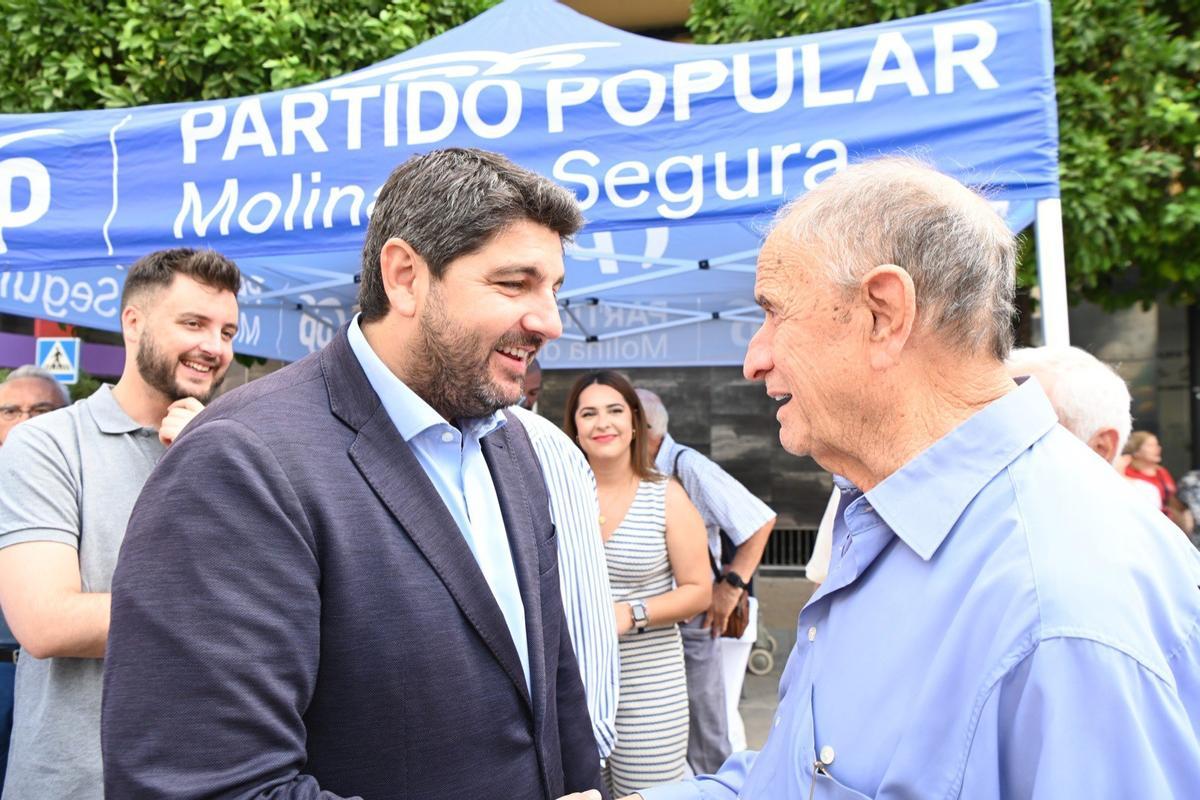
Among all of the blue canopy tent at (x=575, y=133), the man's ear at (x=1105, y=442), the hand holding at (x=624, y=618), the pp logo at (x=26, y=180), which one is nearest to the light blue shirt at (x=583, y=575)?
the hand holding at (x=624, y=618)

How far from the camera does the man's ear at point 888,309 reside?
3.55ft

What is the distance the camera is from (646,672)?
3.32 metres

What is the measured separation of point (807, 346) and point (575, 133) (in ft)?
6.91

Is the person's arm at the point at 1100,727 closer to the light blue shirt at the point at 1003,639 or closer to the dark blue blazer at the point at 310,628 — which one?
the light blue shirt at the point at 1003,639

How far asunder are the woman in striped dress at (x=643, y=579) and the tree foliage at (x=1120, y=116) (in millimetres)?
3081

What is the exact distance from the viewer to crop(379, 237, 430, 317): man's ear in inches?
60.7

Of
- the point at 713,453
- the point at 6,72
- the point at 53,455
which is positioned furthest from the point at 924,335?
the point at 713,453

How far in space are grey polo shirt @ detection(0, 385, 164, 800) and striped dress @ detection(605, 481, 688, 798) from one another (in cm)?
162

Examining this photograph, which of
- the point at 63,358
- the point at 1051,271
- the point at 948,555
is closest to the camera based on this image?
the point at 948,555

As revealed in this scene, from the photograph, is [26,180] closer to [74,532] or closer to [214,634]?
[74,532]

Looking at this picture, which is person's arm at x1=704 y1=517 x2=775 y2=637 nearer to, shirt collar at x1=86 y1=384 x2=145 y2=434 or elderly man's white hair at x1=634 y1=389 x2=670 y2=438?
elderly man's white hair at x1=634 y1=389 x2=670 y2=438

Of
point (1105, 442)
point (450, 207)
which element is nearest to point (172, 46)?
point (450, 207)

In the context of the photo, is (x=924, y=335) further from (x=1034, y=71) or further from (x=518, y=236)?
(x=1034, y=71)

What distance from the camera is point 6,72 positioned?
18.7ft
